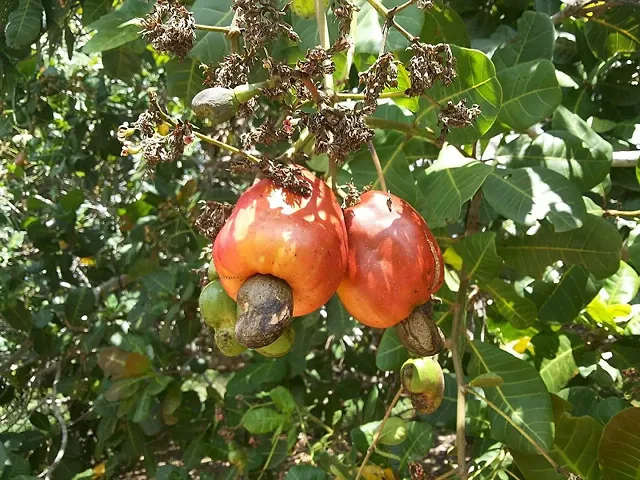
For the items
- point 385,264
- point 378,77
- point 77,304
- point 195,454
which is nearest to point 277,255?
point 385,264

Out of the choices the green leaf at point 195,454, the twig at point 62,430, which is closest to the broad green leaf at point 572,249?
the green leaf at point 195,454

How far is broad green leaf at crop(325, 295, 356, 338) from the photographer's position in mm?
1820

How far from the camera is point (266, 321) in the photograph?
2.50 feet

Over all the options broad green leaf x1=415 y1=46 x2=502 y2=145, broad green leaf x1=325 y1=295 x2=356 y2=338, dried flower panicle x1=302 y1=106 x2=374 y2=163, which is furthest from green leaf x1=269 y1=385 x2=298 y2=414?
dried flower panicle x1=302 y1=106 x2=374 y2=163

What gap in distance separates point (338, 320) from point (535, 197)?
0.76 metres

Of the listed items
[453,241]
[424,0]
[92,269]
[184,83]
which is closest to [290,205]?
[424,0]

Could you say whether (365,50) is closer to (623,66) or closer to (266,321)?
(266,321)

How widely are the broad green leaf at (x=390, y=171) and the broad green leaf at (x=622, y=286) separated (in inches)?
28.2

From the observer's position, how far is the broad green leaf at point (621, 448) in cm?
112

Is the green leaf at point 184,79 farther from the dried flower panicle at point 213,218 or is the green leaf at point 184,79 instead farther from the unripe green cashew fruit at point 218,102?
the unripe green cashew fruit at point 218,102

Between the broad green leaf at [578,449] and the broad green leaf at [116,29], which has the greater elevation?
the broad green leaf at [116,29]

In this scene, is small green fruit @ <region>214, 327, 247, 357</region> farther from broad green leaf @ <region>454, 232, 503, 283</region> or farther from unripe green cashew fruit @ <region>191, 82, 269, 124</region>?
broad green leaf @ <region>454, 232, 503, 283</region>

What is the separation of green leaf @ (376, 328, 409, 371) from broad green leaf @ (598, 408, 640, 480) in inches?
16.4

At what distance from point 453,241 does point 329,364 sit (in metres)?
1.45
